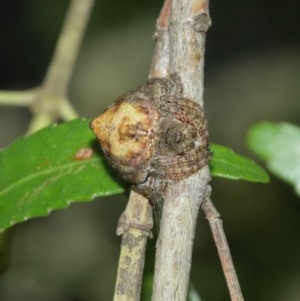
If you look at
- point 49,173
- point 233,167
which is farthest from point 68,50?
point 233,167

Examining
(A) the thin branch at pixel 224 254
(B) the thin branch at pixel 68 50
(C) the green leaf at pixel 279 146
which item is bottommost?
(A) the thin branch at pixel 224 254

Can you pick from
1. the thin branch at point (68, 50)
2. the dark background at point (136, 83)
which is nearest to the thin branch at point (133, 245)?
the thin branch at point (68, 50)

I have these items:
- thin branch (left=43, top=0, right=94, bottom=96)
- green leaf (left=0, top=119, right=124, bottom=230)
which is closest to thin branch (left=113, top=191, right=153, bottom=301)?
green leaf (left=0, top=119, right=124, bottom=230)

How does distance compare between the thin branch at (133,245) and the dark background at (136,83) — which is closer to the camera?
the thin branch at (133,245)

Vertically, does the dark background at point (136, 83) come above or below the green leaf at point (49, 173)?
above

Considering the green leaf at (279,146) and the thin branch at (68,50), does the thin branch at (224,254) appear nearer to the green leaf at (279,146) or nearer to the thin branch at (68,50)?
the green leaf at (279,146)

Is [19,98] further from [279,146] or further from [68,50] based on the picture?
[279,146]

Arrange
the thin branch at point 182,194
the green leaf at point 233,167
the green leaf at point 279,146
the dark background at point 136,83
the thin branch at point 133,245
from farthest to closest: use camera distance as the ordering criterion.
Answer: the dark background at point 136,83, the green leaf at point 279,146, the green leaf at point 233,167, the thin branch at point 133,245, the thin branch at point 182,194
